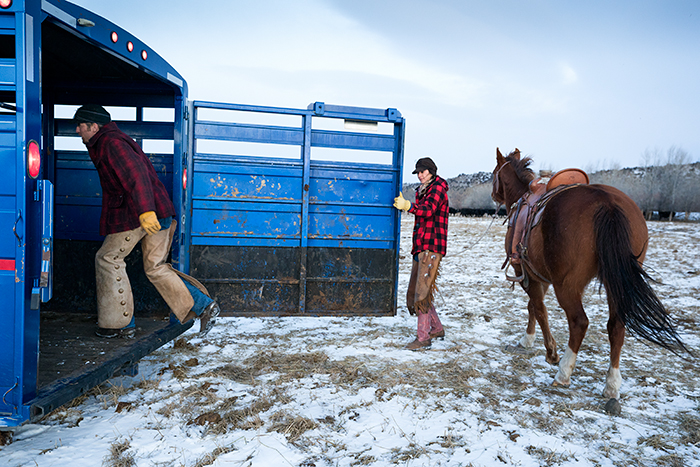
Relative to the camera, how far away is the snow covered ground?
255cm

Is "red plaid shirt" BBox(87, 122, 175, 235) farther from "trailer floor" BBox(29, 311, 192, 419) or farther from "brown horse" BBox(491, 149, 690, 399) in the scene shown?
"brown horse" BBox(491, 149, 690, 399)

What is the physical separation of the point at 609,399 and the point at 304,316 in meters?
3.41

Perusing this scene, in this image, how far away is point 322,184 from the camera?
5340 mm

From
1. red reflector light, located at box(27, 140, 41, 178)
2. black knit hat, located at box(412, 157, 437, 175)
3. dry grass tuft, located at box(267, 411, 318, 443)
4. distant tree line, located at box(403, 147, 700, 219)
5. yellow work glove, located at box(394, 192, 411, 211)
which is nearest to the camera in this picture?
red reflector light, located at box(27, 140, 41, 178)

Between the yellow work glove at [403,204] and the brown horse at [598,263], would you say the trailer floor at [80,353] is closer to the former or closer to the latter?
the yellow work glove at [403,204]

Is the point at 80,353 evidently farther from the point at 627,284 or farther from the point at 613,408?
the point at 627,284

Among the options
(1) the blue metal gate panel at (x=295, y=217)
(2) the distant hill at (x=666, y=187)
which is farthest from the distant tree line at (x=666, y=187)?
(1) the blue metal gate panel at (x=295, y=217)

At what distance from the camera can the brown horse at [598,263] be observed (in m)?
3.33

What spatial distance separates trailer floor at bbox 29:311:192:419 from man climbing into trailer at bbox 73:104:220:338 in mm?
196

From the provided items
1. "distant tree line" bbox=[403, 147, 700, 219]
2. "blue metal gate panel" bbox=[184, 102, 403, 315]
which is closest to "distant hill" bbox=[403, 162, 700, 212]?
"distant tree line" bbox=[403, 147, 700, 219]

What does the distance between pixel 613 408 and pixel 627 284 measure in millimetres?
982

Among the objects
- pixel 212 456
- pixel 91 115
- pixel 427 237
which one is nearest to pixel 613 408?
pixel 427 237

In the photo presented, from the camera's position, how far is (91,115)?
11.3ft

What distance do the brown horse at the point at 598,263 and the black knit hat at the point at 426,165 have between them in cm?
124
